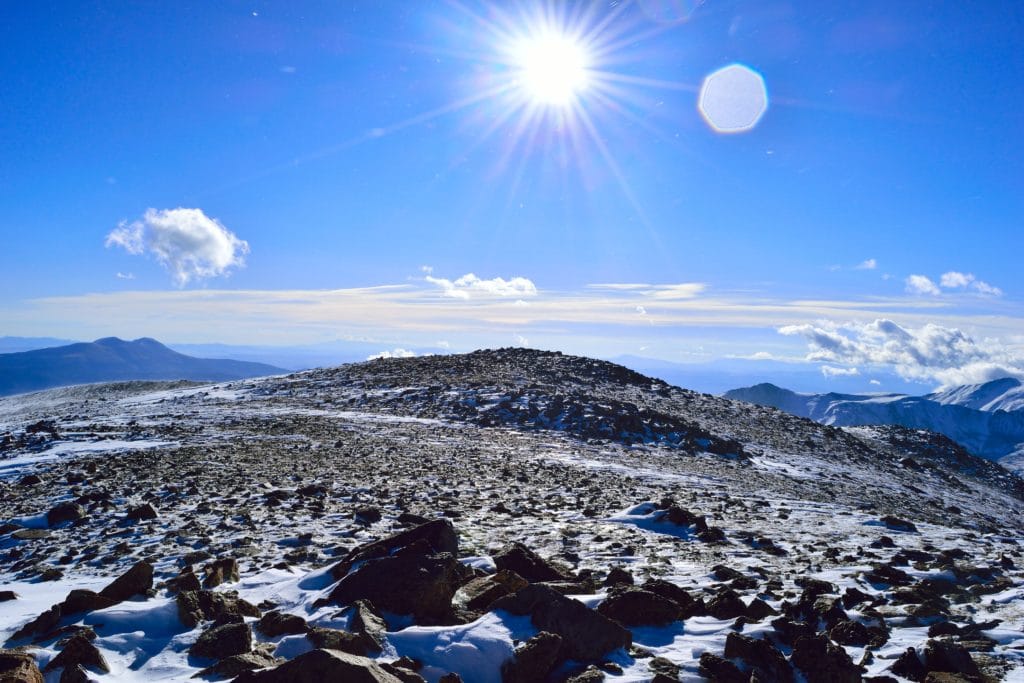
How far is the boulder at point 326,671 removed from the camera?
16.2 feet

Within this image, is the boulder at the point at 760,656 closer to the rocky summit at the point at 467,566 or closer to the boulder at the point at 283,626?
the rocky summit at the point at 467,566

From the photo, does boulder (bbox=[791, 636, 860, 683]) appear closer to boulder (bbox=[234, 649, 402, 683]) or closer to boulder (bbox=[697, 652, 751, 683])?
boulder (bbox=[697, 652, 751, 683])

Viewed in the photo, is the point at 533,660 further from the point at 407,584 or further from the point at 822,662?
the point at 822,662

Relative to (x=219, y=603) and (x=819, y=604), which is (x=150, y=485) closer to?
(x=219, y=603)

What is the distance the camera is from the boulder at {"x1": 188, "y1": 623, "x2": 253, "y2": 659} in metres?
6.21

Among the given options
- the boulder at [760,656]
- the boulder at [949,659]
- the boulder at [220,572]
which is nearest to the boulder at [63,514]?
the boulder at [220,572]

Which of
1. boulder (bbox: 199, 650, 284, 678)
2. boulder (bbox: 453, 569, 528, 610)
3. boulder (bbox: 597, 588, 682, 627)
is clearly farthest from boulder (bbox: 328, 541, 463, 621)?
boulder (bbox: 597, 588, 682, 627)

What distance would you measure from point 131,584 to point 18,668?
2949 mm

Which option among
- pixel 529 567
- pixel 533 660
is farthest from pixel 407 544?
pixel 533 660

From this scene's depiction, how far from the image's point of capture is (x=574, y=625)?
6.41 m

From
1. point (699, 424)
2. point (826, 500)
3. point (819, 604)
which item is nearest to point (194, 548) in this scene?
point (819, 604)

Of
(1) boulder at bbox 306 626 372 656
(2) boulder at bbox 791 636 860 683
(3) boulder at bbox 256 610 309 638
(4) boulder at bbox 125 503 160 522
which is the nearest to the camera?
(2) boulder at bbox 791 636 860 683

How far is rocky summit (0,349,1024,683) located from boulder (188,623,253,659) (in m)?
0.02

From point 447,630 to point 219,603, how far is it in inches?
119
